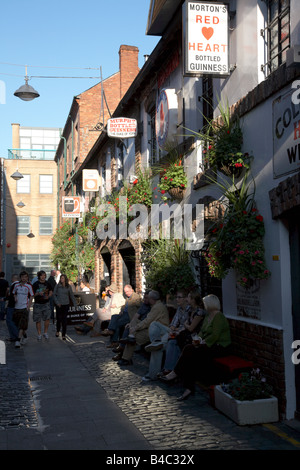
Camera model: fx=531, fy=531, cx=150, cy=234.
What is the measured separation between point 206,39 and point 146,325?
4.84m

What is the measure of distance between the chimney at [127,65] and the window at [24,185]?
21.9 m

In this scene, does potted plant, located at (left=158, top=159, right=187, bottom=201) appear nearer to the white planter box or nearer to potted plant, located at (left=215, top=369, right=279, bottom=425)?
potted plant, located at (left=215, top=369, right=279, bottom=425)

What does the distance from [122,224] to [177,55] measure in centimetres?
580

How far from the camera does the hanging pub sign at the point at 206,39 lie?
747cm

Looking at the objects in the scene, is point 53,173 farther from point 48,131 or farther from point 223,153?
point 223,153

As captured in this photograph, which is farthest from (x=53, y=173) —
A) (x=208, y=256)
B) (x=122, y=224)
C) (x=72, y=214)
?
(x=208, y=256)

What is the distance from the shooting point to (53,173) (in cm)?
4253

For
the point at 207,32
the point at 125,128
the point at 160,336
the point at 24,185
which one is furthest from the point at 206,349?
the point at 24,185

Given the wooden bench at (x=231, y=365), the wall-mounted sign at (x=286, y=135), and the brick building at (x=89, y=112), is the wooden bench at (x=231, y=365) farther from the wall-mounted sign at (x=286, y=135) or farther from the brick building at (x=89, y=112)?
the brick building at (x=89, y=112)

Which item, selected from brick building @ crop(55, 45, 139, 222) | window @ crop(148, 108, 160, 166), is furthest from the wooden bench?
brick building @ crop(55, 45, 139, 222)

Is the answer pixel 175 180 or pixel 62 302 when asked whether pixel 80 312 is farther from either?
pixel 175 180

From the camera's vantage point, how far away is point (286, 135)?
612 centimetres

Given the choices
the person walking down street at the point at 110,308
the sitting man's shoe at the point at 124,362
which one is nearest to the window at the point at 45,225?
the person walking down street at the point at 110,308
